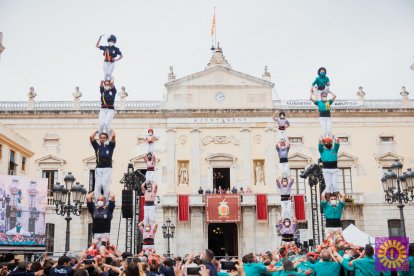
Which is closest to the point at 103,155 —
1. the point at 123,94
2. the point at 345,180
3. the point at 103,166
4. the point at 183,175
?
the point at 103,166

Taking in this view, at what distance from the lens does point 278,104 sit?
1532 inches

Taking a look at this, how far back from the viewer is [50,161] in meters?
37.6

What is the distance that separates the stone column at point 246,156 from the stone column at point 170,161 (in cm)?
481

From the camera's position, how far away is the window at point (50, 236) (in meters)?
36.6

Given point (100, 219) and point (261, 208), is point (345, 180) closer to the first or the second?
point (261, 208)

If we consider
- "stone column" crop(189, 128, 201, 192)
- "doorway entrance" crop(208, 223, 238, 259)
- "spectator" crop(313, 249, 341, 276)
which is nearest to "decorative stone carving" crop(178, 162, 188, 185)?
"stone column" crop(189, 128, 201, 192)

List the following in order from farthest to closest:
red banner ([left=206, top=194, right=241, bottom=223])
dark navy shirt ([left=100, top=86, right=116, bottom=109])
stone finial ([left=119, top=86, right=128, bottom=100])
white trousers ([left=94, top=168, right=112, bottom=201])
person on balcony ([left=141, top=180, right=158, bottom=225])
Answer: stone finial ([left=119, top=86, right=128, bottom=100]) → red banner ([left=206, top=194, right=241, bottom=223]) → person on balcony ([left=141, top=180, right=158, bottom=225]) → dark navy shirt ([left=100, top=86, right=116, bottom=109]) → white trousers ([left=94, top=168, right=112, bottom=201])

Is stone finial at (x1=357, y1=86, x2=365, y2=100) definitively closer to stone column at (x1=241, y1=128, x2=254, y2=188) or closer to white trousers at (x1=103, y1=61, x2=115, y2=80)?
stone column at (x1=241, y1=128, x2=254, y2=188)

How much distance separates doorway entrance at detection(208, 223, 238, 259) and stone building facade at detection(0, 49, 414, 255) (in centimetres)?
20

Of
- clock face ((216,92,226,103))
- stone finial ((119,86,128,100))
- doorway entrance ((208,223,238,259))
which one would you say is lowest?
doorway entrance ((208,223,238,259))

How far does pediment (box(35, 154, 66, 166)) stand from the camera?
3747 centimetres

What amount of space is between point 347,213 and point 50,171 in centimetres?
2361

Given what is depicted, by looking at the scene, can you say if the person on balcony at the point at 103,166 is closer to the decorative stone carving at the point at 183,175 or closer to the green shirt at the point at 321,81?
the green shirt at the point at 321,81

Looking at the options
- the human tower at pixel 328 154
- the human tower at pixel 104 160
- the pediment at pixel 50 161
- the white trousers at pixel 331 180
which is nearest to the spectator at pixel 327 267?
the human tower at pixel 328 154
